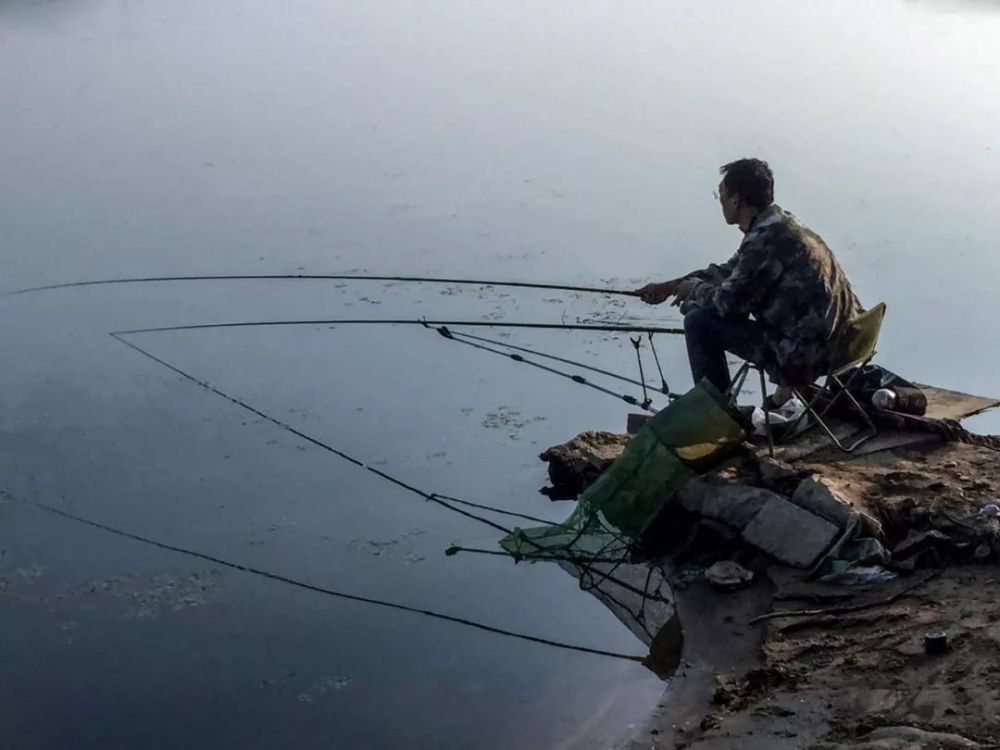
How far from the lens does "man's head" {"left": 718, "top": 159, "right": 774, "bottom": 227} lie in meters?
4.94

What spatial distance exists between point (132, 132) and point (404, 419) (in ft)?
17.2

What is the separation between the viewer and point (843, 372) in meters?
5.20

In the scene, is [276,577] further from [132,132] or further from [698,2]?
A: [698,2]

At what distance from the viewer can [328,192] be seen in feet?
29.8

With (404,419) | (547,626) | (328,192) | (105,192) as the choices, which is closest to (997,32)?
(328,192)

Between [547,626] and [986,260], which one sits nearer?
[547,626]

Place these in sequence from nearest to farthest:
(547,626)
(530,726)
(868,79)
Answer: (530,726)
(547,626)
(868,79)

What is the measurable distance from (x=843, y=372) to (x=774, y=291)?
0.42 metres

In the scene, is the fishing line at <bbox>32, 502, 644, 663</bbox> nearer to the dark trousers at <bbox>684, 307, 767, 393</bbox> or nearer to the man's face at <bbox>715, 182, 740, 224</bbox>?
the dark trousers at <bbox>684, 307, 767, 393</bbox>

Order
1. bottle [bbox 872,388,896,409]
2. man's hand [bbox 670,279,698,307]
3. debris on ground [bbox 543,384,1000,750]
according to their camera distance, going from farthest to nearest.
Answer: bottle [bbox 872,388,896,409] → man's hand [bbox 670,279,698,307] → debris on ground [bbox 543,384,1000,750]

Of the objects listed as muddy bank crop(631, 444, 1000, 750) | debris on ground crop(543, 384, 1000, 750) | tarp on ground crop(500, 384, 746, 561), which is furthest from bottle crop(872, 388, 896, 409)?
tarp on ground crop(500, 384, 746, 561)

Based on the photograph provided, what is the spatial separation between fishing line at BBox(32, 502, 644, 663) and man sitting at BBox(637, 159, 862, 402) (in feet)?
3.92

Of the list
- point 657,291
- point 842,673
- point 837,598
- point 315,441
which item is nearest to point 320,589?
point 315,441

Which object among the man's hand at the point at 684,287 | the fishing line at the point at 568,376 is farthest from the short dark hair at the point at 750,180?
the fishing line at the point at 568,376
